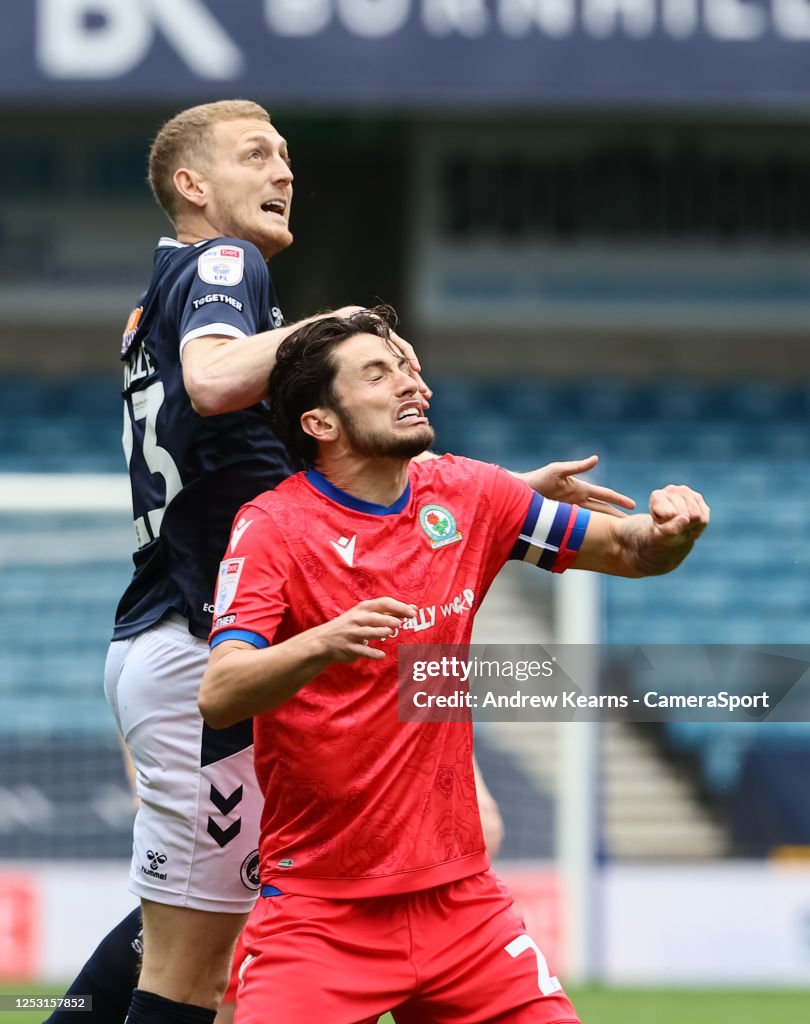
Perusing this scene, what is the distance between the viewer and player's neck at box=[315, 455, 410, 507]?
3.04 metres

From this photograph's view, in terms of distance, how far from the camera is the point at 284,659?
2629 millimetres

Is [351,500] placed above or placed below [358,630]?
above

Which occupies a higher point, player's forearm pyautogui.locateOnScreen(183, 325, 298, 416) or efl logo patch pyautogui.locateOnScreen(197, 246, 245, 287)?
efl logo patch pyautogui.locateOnScreen(197, 246, 245, 287)

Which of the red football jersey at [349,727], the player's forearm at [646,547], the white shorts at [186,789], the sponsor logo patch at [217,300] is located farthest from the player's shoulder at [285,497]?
the player's forearm at [646,547]

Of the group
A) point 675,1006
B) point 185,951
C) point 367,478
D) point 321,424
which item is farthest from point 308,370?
point 675,1006

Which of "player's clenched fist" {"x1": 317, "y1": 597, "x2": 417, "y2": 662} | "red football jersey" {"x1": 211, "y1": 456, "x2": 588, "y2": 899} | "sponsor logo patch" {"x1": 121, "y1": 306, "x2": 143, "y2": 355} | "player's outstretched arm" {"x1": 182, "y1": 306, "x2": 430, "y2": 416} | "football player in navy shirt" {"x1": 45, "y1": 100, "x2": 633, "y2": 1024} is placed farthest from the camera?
"sponsor logo patch" {"x1": 121, "y1": 306, "x2": 143, "y2": 355}

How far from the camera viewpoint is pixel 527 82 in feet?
35.5

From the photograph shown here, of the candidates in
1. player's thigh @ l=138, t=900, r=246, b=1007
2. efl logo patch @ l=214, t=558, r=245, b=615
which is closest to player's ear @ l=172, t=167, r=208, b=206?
efl logo patch @ l=214, t=558, r=245, b=615

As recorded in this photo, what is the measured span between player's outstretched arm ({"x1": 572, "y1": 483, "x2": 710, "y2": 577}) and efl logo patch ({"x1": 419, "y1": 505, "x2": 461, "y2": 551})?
248mm

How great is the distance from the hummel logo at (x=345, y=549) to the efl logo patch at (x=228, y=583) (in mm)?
178

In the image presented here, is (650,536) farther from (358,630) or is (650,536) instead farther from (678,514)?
(358,630)

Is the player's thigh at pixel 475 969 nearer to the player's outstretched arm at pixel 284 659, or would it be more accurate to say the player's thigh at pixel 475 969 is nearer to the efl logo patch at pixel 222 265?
the player's outstretched arm at pixel 284 659

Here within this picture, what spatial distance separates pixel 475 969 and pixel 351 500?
84 centimetres

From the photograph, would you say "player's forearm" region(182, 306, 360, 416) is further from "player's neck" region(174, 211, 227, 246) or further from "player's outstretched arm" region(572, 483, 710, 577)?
"player's outstretched arm" region(572, 483, 710, 577)
